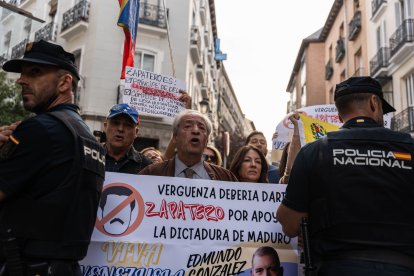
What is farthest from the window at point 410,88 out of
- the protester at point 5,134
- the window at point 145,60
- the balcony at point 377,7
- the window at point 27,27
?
the window at point 27,27

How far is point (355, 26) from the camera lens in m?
24.0

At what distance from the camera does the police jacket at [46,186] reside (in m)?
1.96

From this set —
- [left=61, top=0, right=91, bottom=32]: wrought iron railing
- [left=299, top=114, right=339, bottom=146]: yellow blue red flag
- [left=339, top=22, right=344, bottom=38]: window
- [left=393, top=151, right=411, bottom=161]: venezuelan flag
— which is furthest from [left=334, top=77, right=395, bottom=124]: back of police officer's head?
[left=339, top=22, right=344, bottom=38]: window

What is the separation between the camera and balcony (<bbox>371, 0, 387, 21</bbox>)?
1989 cm

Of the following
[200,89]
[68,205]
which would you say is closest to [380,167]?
[68,205]

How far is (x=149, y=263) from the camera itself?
2984 mm

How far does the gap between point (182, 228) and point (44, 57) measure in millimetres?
1564

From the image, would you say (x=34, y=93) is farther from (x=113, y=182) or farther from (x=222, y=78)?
(x=222, y=78)

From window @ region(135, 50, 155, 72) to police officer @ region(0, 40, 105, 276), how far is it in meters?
16.0

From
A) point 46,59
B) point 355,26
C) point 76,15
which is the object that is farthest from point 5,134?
point 355,26

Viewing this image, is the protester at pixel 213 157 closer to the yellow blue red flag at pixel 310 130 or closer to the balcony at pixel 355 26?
the yellow blue red flag at pixel 310 130

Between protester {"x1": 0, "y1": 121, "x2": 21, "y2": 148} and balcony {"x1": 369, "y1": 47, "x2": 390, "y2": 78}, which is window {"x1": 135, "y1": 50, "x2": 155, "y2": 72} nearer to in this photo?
balcony {"x1": 369, "y1": 47, "x2": 390, "y2": 78}

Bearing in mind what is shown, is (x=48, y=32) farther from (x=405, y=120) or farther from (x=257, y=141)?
(x=257, y=141)

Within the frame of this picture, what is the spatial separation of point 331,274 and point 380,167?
61 centimetres
